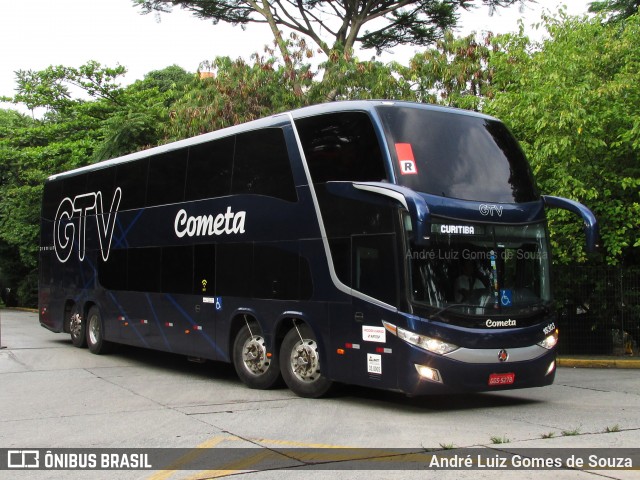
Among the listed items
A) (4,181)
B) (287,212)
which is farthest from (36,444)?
(4,181)

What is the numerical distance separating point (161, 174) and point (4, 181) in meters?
28.5

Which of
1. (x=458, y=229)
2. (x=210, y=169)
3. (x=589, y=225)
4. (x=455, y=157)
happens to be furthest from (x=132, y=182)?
(x=589, y=225)

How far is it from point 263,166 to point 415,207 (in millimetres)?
3745

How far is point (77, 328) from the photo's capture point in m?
18.6

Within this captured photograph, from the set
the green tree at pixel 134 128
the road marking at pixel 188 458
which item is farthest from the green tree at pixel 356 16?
the road marking at pixel 188 458

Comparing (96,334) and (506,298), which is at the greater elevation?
(506,298)

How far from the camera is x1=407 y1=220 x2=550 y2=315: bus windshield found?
9.80 meters

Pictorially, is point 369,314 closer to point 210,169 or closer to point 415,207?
point 415,207

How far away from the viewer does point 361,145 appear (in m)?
10.5

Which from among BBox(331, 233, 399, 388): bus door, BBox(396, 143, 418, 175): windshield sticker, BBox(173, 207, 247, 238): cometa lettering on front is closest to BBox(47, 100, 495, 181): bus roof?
BBox(396, 143, 418, 175): windshield sticker

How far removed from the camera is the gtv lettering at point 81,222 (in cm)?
1682

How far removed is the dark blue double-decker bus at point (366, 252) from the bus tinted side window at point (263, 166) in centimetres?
3

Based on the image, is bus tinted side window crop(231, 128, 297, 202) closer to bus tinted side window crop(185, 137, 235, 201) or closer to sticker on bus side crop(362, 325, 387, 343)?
bus tinted side window crop(185, 137, 235, 201)

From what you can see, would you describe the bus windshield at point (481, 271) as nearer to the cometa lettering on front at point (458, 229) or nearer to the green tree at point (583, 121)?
the cometa lettering on front at point (458, 229)
